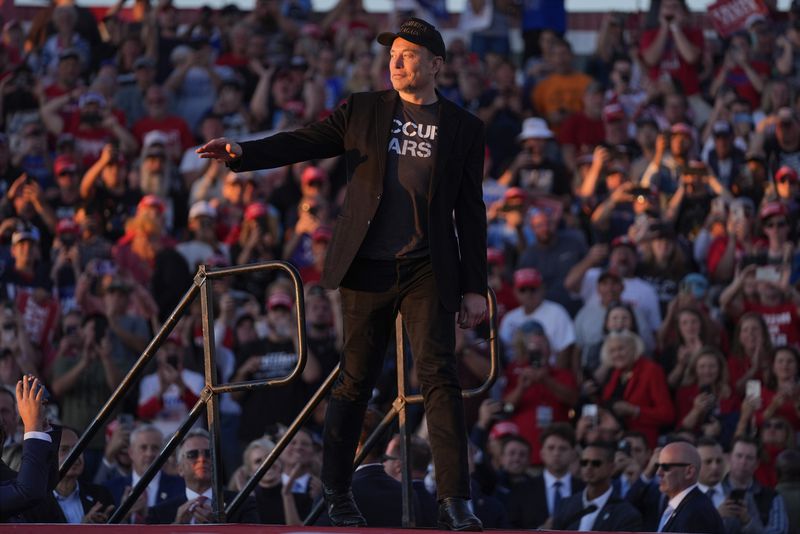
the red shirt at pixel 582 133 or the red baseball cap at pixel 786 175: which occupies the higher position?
the red shirt at pixel 582 133

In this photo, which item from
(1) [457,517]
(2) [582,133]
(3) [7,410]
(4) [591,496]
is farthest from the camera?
(2) [582,133]

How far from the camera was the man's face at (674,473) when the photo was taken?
1056 cm

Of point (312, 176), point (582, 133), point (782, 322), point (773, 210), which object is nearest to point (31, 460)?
point (782, 322)

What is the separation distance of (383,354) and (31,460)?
5.22 ft

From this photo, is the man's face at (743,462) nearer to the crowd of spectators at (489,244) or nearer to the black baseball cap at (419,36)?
the crowd of spectators at (489,244)

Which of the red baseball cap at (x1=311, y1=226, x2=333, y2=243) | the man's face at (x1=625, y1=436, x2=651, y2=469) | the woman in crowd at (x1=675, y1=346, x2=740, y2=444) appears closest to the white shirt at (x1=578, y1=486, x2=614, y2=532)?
the man's face at (x1=625, y1=436, x2=651, y2=469)

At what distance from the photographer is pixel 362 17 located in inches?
822

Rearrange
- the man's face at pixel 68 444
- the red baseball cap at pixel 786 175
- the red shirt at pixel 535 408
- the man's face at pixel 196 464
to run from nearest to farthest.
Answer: the man's face at pixel 68 444 → the man's face at pixel 196 464 → the red shirt at pixel 535 408 → the red baseball cap at pixel 786 175

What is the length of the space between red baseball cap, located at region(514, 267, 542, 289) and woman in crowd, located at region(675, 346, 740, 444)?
5.18ft

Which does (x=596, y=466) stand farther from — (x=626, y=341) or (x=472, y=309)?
(x=472, y=309)

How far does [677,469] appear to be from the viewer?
1060 cm

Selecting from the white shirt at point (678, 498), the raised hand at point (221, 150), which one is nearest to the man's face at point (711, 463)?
the white shirt at point (678, 498)

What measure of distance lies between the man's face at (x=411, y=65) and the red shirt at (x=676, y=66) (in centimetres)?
1216

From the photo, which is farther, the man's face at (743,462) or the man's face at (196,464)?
the man's face at (743,462)
